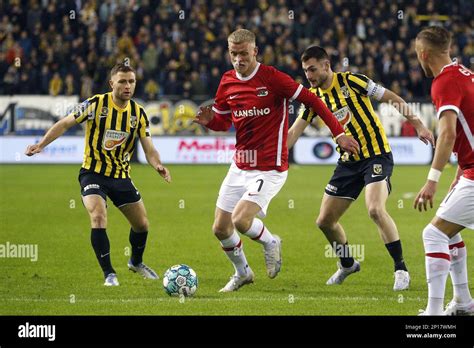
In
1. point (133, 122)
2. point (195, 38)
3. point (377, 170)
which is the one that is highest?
point (195, 38)

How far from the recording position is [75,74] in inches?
1063

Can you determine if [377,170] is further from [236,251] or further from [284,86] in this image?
[236,251]

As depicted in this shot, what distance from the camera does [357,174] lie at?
30.6 ft

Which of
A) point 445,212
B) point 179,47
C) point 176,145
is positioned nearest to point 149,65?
point 179,47

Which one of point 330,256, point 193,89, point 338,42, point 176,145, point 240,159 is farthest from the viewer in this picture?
point 338,42

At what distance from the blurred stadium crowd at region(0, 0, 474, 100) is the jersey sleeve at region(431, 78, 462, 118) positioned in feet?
64.3

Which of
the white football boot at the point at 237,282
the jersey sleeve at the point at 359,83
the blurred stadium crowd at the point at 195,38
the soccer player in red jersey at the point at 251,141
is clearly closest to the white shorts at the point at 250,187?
the soccer player in red jersey at the point at 251,141

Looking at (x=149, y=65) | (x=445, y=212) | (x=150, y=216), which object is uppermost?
(x=149, y=65)

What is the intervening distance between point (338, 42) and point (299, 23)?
4.57 ft

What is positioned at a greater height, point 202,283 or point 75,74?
point 75,74

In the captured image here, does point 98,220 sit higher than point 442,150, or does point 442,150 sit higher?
point 442,150

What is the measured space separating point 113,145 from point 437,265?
3.98m

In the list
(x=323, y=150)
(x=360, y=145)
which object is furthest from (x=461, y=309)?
(x=323, y=150)
